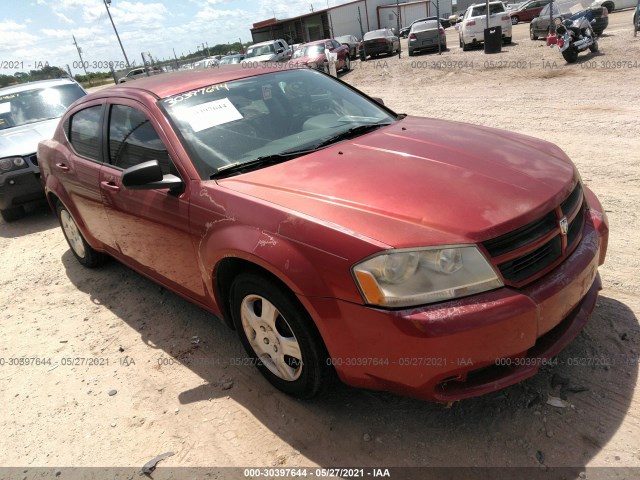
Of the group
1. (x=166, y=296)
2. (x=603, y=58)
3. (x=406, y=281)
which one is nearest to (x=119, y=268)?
(x=166, y=296)

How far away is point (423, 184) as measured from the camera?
2.26 metres

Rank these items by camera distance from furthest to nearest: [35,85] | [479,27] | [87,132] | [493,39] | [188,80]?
1. [479,27]
2. [493,39]
3. [35,85]
4. [87,132]
5. [188,80]

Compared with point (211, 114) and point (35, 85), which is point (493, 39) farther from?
point (211, 114)

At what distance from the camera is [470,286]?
196 centimetres

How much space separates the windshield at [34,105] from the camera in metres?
7.70

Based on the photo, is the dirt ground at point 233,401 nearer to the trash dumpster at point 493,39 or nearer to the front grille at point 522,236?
the front grille at point 522,236

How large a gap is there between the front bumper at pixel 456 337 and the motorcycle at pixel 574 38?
11.8 m

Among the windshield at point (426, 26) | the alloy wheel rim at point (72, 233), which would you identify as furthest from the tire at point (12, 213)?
the windshield at point (426, 26)

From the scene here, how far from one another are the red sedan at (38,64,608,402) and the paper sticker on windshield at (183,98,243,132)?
12mm

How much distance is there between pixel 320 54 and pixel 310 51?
792 millimetres

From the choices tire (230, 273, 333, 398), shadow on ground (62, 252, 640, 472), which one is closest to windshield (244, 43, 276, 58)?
tire (230, 273, 333, 398)

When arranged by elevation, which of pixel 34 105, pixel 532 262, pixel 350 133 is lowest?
pixel 532 262

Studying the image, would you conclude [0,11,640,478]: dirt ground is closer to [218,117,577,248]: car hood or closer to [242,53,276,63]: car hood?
[218,117,577,248]: car hood

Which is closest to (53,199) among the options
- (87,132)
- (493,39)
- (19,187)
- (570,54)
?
(87,132)
